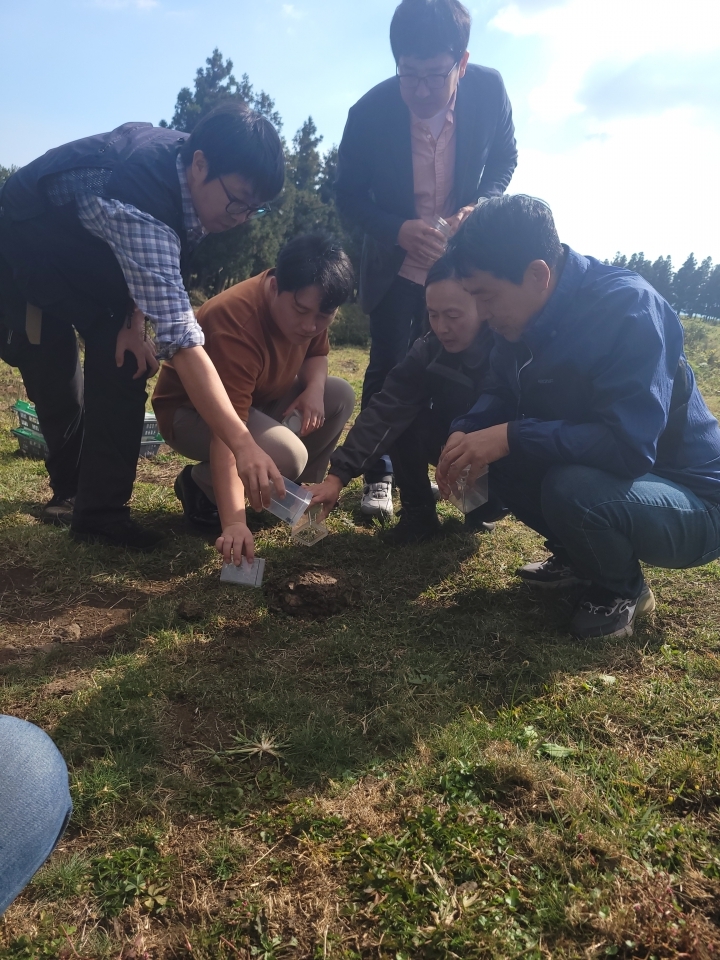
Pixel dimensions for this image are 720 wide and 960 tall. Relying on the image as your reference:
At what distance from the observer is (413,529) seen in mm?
3328

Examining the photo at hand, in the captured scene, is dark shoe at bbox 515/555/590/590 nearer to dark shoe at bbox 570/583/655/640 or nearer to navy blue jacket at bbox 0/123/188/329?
dark shoe at bbox 570/583/655/640

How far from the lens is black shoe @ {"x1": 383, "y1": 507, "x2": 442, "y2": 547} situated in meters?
3.30

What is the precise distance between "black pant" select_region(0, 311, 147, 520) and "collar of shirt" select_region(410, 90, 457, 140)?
1.68 meters

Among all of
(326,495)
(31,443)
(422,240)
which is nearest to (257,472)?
(326,495)

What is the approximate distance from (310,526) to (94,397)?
107 cm

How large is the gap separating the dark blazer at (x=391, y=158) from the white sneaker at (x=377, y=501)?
2.98 feet

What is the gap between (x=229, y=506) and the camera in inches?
93.5

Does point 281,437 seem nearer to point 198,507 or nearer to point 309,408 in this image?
point 309,408

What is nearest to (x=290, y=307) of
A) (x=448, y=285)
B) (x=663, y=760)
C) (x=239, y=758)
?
(x=448, y=285)

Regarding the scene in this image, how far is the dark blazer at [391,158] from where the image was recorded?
337cm

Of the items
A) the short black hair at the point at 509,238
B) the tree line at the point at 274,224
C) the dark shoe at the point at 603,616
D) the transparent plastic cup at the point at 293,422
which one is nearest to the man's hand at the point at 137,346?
the transparent plastic cup at the point at 293,422

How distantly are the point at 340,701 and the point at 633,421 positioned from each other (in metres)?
1.21

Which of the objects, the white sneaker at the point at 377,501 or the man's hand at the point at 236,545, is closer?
the man's hand at the point at 236,545

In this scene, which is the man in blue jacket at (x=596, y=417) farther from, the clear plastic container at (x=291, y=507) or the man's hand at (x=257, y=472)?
the man's hand at (x=257, y=472)
